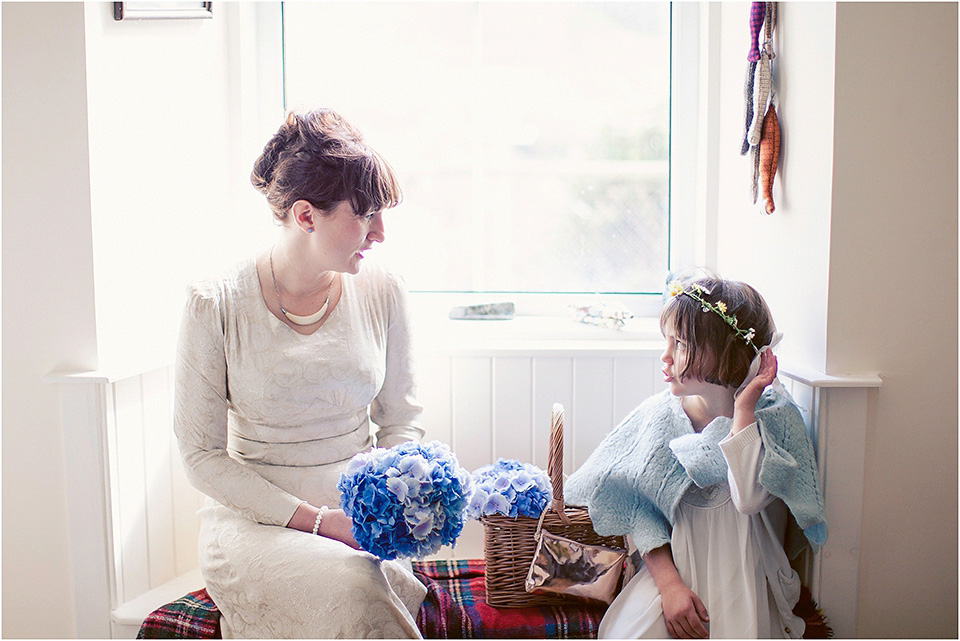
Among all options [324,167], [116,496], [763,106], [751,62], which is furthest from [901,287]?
[116,496]

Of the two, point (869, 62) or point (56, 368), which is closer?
point (869, 62)

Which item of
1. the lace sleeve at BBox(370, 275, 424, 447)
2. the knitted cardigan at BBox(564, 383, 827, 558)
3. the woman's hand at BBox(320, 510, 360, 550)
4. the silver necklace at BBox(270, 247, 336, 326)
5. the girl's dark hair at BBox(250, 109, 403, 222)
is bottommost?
the woman's hand at BBox(320, 510, 360, 550)

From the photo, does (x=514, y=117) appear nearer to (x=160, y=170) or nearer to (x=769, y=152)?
(x=769, y=152)

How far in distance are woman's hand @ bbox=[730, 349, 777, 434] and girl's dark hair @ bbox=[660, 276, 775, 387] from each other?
1.7 inches

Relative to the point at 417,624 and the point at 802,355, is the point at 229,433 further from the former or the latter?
the point at 802,355

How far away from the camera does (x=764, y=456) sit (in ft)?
4.48

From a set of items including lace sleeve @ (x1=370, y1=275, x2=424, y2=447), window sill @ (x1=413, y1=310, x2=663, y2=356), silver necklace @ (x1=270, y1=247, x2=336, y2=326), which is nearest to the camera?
silver necklace @ (x1=270, y1=247, x2=336, y2=326)

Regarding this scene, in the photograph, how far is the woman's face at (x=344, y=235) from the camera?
1.51m

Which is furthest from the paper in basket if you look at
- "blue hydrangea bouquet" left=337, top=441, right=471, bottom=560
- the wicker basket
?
"blue hydrangea bouquet" left=337, top=441, right=471, bottom=560

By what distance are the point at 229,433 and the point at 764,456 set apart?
1.17 m

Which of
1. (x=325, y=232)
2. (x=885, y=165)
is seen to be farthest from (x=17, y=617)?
(x=885, y=165)

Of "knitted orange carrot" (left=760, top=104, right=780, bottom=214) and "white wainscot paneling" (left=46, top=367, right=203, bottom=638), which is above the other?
"knitted orange carrot" (left=760, top=104, right=780, bottom=214)

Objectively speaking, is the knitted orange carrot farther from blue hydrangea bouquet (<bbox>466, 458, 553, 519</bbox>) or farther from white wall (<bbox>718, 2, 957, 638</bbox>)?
blue hydrangea bouquet (<bbox>466, 458, 553, 519</bbox>)

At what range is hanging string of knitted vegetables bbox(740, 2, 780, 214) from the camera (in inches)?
65.8
